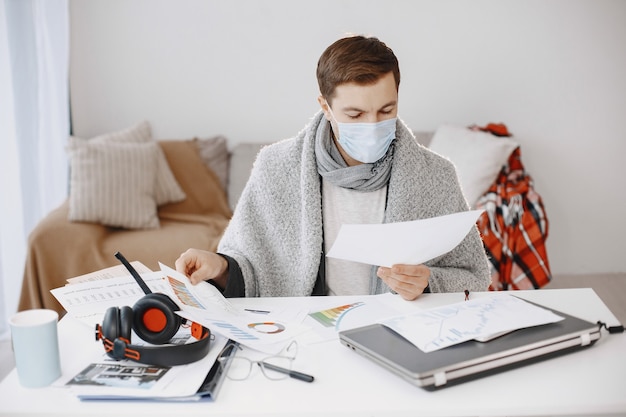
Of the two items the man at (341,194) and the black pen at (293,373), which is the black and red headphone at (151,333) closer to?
the black pen at (293,373)

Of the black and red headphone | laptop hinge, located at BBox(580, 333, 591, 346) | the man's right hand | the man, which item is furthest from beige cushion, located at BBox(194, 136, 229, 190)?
laptop hinge, located at BBox(580, 333, 591, 346)

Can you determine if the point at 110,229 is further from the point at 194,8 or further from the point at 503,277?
the point at 503,277

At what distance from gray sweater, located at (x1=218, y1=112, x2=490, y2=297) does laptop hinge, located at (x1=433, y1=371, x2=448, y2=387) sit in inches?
21.0

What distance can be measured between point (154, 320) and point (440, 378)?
1.59 ft

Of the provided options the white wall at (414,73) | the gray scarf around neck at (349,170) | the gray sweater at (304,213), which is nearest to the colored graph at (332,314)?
the gray sweater at (304,213)

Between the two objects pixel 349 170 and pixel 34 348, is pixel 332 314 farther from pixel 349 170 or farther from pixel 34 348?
pixel 34 348

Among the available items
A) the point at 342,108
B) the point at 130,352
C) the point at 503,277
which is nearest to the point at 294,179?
the point at 342,108

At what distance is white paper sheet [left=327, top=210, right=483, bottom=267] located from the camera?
1.22 meters

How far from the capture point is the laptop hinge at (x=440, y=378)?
→ 0.97 m

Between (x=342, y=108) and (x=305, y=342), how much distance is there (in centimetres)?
58

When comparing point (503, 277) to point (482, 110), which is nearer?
point (503, 277)

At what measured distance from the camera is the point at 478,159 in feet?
10.0

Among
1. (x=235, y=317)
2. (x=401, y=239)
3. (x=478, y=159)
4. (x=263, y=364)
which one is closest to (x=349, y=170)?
(x=401, y=239)

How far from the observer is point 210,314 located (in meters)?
1.23
